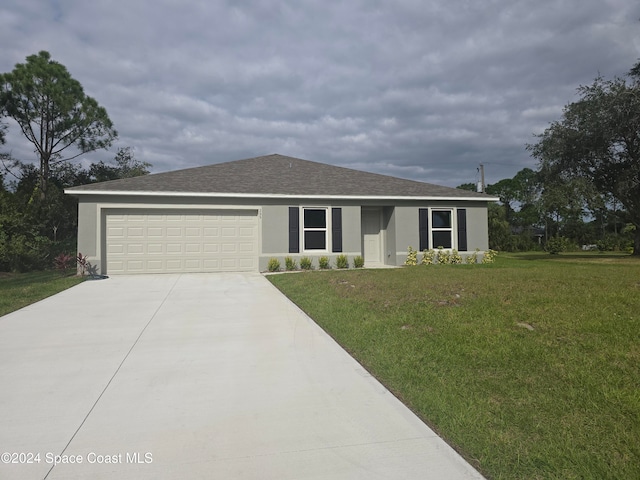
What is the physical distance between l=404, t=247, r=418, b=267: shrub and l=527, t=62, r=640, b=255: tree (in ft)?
36.7

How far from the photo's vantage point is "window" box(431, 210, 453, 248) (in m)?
16.2

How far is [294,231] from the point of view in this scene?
48.5ft

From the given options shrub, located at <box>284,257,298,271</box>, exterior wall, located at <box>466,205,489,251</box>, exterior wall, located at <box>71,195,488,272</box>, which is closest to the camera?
exterior wall, located at <box>71,195,488,272</box>

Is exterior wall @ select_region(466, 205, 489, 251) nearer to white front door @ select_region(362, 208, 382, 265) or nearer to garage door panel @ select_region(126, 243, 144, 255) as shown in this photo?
white front door @ select_region(362, 208, 382, 265)

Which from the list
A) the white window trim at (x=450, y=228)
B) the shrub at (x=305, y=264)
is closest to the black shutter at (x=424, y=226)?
the white window trim at (x=450, y=228)

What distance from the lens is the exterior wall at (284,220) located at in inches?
520

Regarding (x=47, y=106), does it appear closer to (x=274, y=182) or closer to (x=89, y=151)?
(x=89, y=151)

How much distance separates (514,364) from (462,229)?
12806 mm

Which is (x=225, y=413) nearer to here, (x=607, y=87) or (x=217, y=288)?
(x=217, y=288)

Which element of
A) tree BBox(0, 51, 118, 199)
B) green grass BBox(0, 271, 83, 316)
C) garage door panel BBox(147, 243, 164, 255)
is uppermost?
tree BBox(0, 51, 118, 199)

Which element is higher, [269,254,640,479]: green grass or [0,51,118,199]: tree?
[0,51,118,199]: tree

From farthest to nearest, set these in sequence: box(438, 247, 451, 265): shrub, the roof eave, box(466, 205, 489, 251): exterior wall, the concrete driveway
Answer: box(466, 205, 489, 251): exterior wall → box(438, 247, 451, 265): shrub → the roof eave → the concrete driveway

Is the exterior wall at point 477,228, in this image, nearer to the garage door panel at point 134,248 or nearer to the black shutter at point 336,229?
Result: the black shutter at point 336,229

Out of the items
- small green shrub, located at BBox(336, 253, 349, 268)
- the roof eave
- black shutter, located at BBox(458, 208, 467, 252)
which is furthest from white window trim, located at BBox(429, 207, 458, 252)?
small green shrub, located at BBox(336, 253, 349, 268)
